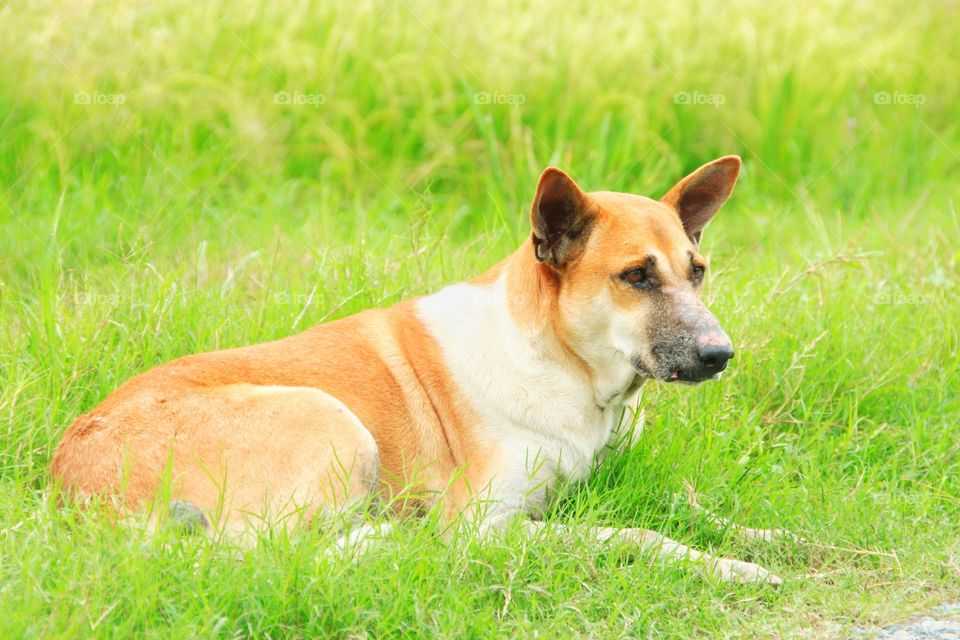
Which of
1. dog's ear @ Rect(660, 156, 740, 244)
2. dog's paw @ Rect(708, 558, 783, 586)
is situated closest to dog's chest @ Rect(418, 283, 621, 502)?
dog's paw @ Rect(708, 558, 783, 586)

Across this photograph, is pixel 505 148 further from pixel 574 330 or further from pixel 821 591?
pixel 821 591

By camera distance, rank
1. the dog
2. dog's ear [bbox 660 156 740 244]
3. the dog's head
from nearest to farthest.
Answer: the dog → the dog's head → dog's ear [bbox 660 156 740 244]

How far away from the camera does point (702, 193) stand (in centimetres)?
480

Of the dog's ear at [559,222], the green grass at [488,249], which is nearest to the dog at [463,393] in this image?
the dog's ear at [559,222]

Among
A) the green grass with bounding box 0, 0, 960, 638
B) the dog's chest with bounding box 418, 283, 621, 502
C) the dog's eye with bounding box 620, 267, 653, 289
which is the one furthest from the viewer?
the dog's chest with bounding box 418, 283, 621, 502

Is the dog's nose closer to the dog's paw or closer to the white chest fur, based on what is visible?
the white chest fur

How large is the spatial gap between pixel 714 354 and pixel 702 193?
0.97 m

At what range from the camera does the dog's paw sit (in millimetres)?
4129

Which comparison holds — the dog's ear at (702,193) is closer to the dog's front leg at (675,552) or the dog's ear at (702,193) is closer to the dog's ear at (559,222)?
the dog's ear at (559,222)

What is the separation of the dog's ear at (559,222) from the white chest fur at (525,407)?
0.35 metres

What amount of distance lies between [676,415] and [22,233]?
3783 mm

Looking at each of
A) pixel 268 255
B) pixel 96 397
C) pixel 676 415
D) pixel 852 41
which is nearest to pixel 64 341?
pixel 96 397

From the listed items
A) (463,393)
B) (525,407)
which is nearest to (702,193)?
(525,407)

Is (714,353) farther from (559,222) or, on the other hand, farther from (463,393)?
(463,393)
